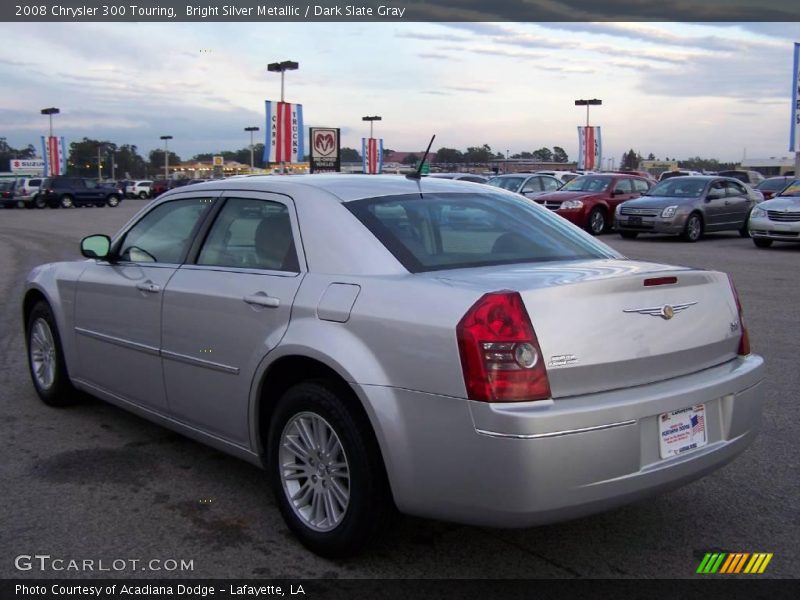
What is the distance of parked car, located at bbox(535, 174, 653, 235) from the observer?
2142 cm

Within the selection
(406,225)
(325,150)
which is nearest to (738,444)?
(406,225)

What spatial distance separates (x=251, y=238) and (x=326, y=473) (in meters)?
1.30

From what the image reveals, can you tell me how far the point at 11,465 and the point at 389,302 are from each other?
2.64 m

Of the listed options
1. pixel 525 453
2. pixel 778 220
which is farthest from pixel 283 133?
pixel 525 453

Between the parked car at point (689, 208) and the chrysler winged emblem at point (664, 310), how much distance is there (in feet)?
55.1

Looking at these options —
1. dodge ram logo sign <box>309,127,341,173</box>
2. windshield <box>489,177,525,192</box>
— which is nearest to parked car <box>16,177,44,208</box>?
dodge ram logo sign <box>309,127,341,173</box>

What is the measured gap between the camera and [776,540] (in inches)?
143

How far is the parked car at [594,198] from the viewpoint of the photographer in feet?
70.3

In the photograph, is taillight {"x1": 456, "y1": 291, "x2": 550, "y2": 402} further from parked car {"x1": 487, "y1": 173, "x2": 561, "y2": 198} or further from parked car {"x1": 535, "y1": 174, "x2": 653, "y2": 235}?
parked car {"x1": 487, "y1": 173, "x2": 561, "y2": 198}

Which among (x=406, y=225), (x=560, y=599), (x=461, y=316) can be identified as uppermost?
(x=406, y=225)

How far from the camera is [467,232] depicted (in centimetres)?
406

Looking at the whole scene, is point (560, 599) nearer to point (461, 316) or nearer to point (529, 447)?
point (529, 447)

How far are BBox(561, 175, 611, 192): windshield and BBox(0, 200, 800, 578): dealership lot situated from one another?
56.9ft

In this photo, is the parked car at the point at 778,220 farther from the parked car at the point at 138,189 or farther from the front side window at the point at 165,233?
the parked car at the point at 138,189
